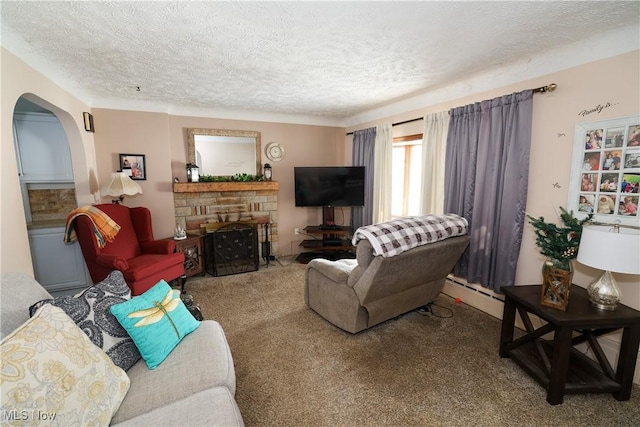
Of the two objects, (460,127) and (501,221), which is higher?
(460,127)

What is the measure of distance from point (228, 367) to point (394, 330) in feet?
5.46

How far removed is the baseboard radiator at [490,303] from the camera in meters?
2.08

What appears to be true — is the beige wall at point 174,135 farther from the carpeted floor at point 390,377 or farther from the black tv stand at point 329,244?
the black tv stand at point 329,244

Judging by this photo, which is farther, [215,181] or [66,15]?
[215,181]

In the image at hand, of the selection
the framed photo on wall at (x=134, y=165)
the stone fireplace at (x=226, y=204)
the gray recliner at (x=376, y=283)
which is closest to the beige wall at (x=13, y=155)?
the framed photo on wall at (x=134, y=165)

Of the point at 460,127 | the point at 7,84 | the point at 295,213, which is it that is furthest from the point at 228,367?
the point at 295,213

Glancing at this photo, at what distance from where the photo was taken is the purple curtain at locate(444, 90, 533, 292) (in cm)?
252

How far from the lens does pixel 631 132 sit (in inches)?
75.1

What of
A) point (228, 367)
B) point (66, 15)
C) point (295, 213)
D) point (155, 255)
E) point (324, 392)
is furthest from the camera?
point (295, 213)

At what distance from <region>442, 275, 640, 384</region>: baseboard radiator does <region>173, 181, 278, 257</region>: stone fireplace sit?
9.41ft

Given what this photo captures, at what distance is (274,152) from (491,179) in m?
3.21

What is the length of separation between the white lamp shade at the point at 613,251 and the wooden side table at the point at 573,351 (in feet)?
1.15

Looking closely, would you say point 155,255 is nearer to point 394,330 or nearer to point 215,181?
point 215,181

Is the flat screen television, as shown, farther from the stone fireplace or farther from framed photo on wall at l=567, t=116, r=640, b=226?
framed photo on wall at l=567, t=116, r=640, b=226
